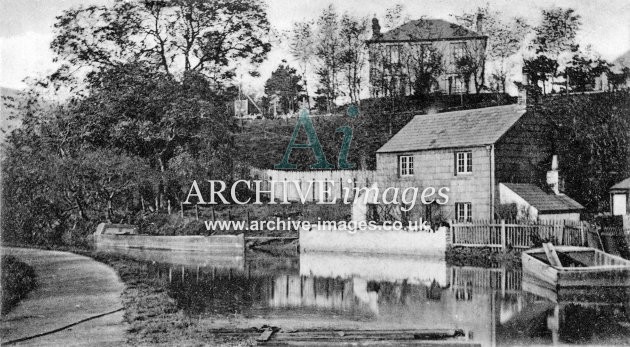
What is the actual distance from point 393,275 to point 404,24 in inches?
276

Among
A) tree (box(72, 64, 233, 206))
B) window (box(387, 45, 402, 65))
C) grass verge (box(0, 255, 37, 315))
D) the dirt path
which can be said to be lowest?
the dirt path

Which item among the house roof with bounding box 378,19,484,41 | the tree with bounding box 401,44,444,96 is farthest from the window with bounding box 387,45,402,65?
the house roof with bounding box 378,19,484,41

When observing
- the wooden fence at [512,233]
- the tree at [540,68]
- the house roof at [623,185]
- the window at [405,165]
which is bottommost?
the wooden fence at [512,233]

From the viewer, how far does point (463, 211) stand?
23.3 meters

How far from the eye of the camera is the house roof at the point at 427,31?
692 inches

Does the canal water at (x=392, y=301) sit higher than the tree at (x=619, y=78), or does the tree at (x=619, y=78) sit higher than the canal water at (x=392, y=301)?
the tree at (x=619, y=78)

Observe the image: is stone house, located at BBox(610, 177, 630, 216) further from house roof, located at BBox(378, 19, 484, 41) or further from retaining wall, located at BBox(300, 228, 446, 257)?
house roof, located at BBox(378, 19, 484, 41)

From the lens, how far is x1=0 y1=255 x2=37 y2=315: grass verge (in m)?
13.6

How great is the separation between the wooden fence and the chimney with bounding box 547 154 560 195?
1380 mm

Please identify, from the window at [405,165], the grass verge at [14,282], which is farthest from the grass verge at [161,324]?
the window at [405,165]

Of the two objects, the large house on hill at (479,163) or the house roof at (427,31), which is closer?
the house roof at (427,31)

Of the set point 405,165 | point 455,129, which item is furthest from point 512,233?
point 405,165

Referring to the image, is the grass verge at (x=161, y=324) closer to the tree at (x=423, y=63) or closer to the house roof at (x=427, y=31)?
the house roof at (x=427, y=31)

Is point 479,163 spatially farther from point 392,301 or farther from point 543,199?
point 392,301
